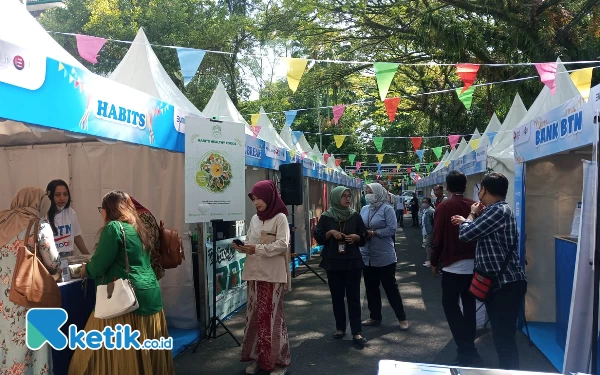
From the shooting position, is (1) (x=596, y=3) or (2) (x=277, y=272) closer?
(2) (x=277, y=272)

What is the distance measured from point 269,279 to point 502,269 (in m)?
1.91

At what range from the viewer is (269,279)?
13.7 ft

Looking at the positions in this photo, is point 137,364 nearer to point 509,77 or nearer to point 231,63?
point 509,77

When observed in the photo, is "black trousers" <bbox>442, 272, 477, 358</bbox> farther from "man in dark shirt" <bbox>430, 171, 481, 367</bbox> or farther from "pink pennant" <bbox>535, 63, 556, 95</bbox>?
"pink pennant" <bbox>535, 63, 556, 95</bbox>

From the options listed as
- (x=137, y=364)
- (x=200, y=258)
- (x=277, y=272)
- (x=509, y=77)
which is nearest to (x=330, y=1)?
(x=509, y=77)

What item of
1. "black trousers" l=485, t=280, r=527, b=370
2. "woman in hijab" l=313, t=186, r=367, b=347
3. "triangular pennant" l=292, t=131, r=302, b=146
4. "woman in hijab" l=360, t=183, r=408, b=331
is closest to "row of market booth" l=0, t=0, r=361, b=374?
"woman in hijab" l=313, t=186, r=367, b=347

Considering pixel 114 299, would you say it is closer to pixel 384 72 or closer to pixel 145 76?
pixel 145 76

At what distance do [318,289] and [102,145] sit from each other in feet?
14.0

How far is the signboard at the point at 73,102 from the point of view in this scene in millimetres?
2658

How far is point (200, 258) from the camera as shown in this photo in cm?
549

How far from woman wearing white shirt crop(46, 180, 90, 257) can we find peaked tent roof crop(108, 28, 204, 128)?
1.43 meters

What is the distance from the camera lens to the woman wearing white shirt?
520cm

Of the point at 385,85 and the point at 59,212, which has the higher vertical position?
the point at 385,85

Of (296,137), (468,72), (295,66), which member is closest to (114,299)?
(295,66)
